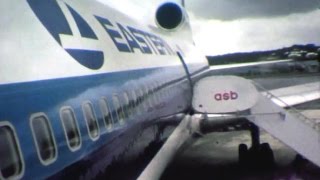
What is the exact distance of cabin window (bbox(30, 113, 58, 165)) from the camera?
3.32 meters

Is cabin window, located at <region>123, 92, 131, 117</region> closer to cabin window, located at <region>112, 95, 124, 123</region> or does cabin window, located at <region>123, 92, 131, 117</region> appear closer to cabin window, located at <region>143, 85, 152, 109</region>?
cabin window, located at <region>112, 95, 124, 123</region>

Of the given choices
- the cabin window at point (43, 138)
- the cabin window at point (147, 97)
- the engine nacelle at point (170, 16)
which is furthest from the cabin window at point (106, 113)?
the engine nacelle at point (170, 16)

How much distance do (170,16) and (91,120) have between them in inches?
480

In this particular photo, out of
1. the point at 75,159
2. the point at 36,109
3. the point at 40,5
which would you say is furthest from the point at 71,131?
the point at 40,5

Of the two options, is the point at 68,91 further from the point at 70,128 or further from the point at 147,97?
the point at 147,97

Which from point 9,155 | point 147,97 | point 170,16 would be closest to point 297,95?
point 170,16

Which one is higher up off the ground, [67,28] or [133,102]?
[67,28]

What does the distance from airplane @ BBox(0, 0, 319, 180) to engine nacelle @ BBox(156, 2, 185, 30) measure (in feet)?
28.5

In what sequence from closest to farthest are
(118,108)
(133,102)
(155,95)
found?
(118,108) → (133,102) → (155,95)

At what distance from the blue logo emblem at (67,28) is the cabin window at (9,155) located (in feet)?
4.03

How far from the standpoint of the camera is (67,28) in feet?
14.8

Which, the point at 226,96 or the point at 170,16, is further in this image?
the point at 170,16

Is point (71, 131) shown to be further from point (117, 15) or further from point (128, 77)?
point (117, 15)

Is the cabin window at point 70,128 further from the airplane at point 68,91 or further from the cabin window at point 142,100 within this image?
the cabin window at point 142,100
